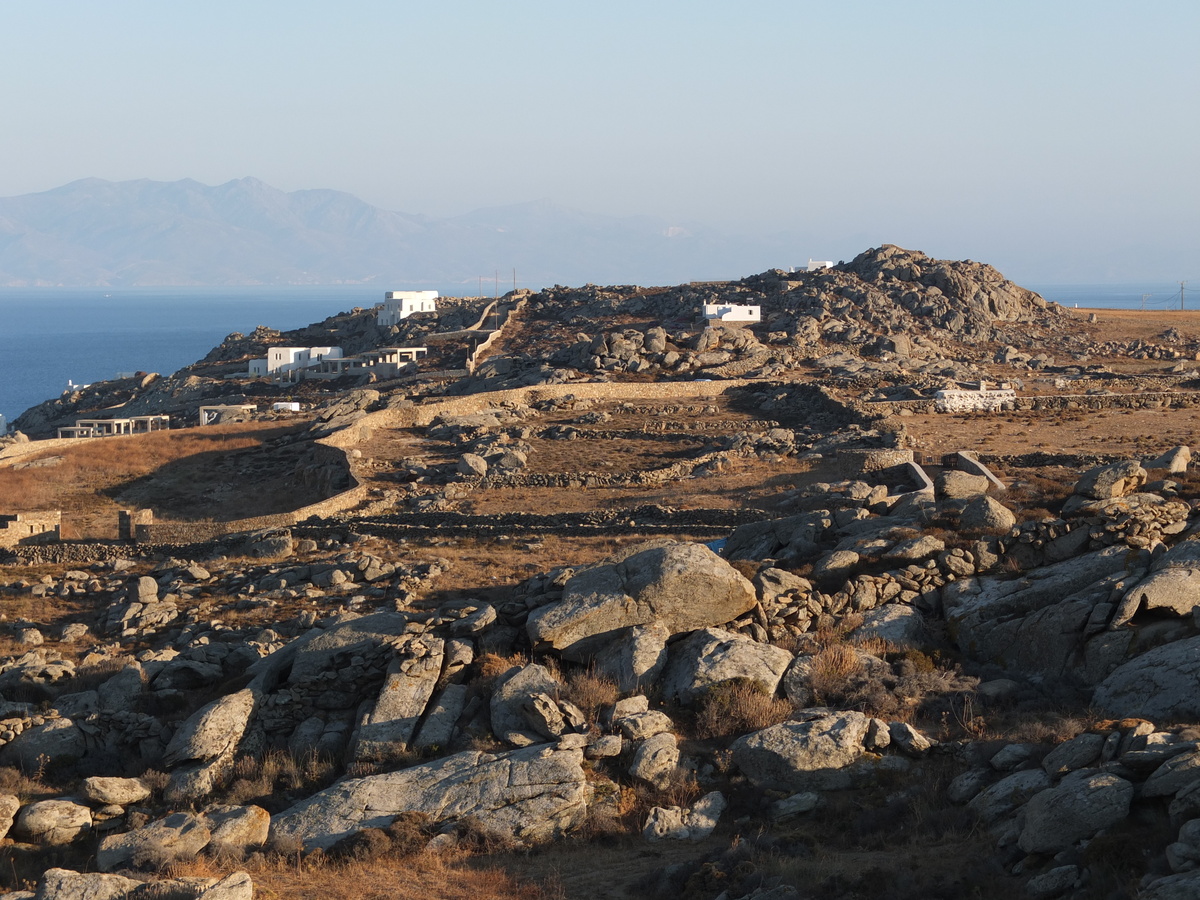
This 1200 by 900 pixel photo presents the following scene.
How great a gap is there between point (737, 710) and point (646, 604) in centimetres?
227

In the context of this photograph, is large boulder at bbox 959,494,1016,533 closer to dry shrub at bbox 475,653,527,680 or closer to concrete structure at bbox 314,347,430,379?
dry shrub at bbox 475,653,527,680

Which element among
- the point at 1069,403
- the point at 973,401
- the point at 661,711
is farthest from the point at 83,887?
the point at 1069,403

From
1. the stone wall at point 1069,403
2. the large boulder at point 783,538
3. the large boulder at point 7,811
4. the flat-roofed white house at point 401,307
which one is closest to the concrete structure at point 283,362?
the flat-roofed white house at point 401,307

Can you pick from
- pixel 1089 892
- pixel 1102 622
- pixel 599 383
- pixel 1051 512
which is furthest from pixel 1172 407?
pixel 1089 892

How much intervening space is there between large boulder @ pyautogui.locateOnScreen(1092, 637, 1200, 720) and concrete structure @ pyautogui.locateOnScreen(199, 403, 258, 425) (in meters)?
50.8

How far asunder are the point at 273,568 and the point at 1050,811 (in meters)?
20.5

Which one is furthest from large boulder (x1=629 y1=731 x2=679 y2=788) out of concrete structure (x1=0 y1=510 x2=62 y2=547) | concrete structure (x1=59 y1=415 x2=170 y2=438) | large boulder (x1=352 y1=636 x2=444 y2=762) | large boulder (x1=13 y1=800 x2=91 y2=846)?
concrete structure (x1=59 y1=415 x2=170 y2=438)

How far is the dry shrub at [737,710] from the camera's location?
13562 millimetres

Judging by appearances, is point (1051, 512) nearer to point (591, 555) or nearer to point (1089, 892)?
point (591, 555)

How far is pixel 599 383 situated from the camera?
54.6 meters

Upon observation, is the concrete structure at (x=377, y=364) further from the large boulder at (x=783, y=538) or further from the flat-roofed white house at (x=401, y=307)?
the large boulder at (x=783, y=538)

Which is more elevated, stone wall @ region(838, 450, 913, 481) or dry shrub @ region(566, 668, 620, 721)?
stone wall @ region(838, 450, 913, 481)

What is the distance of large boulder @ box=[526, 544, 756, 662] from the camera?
1538cm

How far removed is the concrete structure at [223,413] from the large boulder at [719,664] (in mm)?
47357
